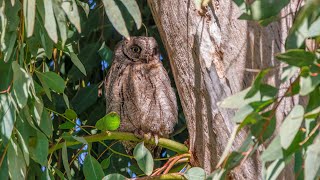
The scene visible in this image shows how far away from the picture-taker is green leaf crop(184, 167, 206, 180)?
2334 mm

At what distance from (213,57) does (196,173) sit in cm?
30

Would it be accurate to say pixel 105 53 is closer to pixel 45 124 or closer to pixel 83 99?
pixel 83 99

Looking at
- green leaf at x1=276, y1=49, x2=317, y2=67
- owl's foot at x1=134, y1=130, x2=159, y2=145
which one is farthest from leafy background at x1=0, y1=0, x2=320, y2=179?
owl's foot at x1=134, y1=130, x2=159, y2=145

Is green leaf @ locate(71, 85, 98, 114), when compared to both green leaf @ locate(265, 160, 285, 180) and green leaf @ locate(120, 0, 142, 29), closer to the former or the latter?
green leaf @ locate(120, 0, 142, 29)

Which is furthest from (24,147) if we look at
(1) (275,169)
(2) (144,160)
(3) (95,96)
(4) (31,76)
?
(3) (95,96)

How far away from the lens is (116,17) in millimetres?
1912

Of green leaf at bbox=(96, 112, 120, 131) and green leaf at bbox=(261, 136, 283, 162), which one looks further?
green leaf at bbox=(96, 112, 120, 131)

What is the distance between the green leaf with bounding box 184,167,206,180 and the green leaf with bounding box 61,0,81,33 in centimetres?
58

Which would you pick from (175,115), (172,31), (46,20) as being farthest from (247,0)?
(175,115)

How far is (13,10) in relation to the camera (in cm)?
215

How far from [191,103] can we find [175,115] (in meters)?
1.11

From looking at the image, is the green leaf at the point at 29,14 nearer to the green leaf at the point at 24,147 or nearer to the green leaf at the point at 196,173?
the green leaf at the point at 24,147

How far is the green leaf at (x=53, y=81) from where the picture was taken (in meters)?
2.31

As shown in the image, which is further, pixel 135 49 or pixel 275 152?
pixel 135 49
